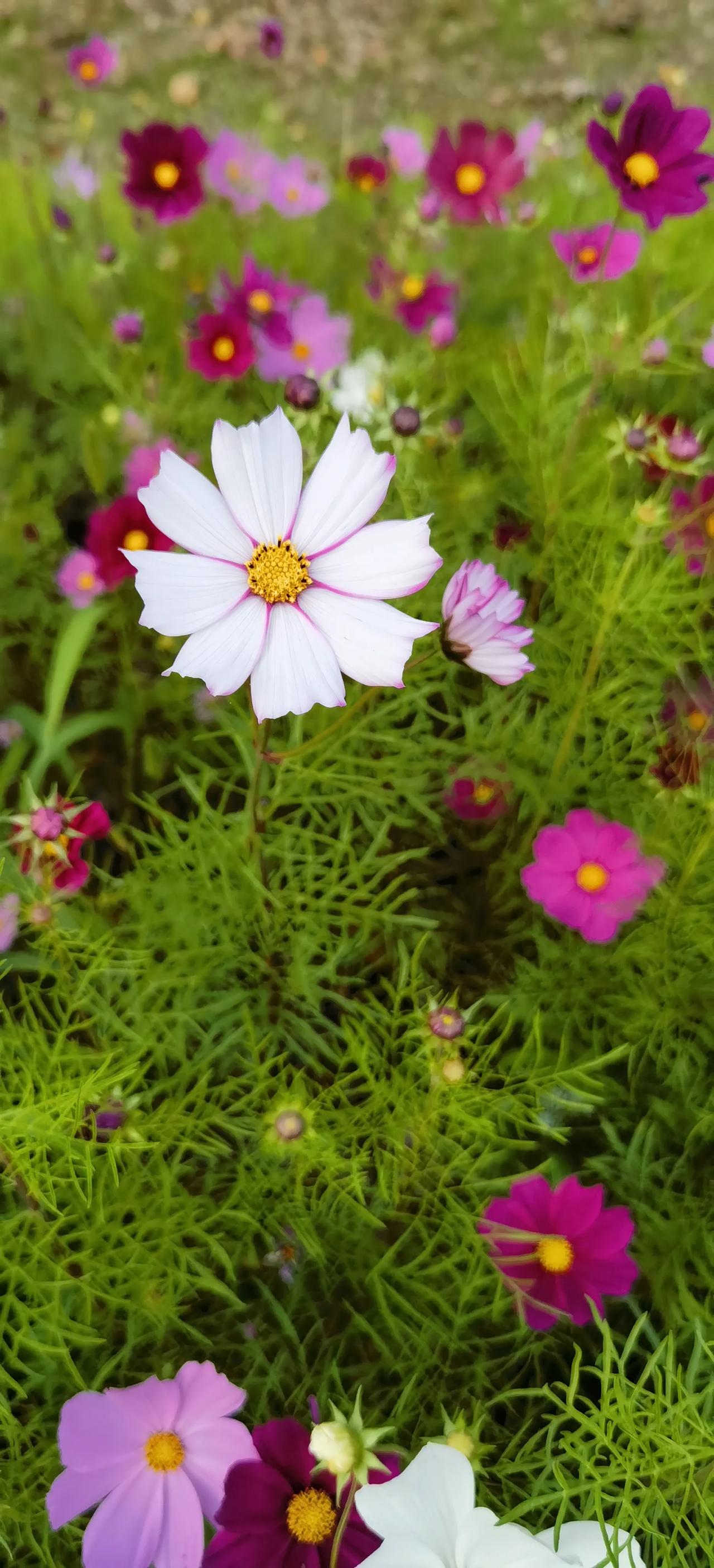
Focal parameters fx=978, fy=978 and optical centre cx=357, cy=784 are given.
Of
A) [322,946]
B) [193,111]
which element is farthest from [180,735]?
[193,111]

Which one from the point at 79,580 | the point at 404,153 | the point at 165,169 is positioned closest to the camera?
the point at 79,580

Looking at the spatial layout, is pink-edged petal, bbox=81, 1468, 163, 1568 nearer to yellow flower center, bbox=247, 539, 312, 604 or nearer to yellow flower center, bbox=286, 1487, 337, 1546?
yellow flower center, bbox=286, 1487, 337, 1546

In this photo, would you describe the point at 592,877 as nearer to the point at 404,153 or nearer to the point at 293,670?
the point at 293,670

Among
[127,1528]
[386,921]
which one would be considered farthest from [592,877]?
[127,1528]

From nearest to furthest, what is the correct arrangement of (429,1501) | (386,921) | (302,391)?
(429,1501) → (302,391) → (386,921)

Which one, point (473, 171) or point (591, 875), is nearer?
point (591, 875)

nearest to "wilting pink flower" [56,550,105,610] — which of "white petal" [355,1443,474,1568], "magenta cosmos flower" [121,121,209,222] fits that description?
"magenta cosmos flower" [121,121,209,222]

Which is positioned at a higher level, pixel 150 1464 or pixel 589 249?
pixel 589 249

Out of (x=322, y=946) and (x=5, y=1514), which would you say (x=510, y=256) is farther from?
(x=5, y=1514)
